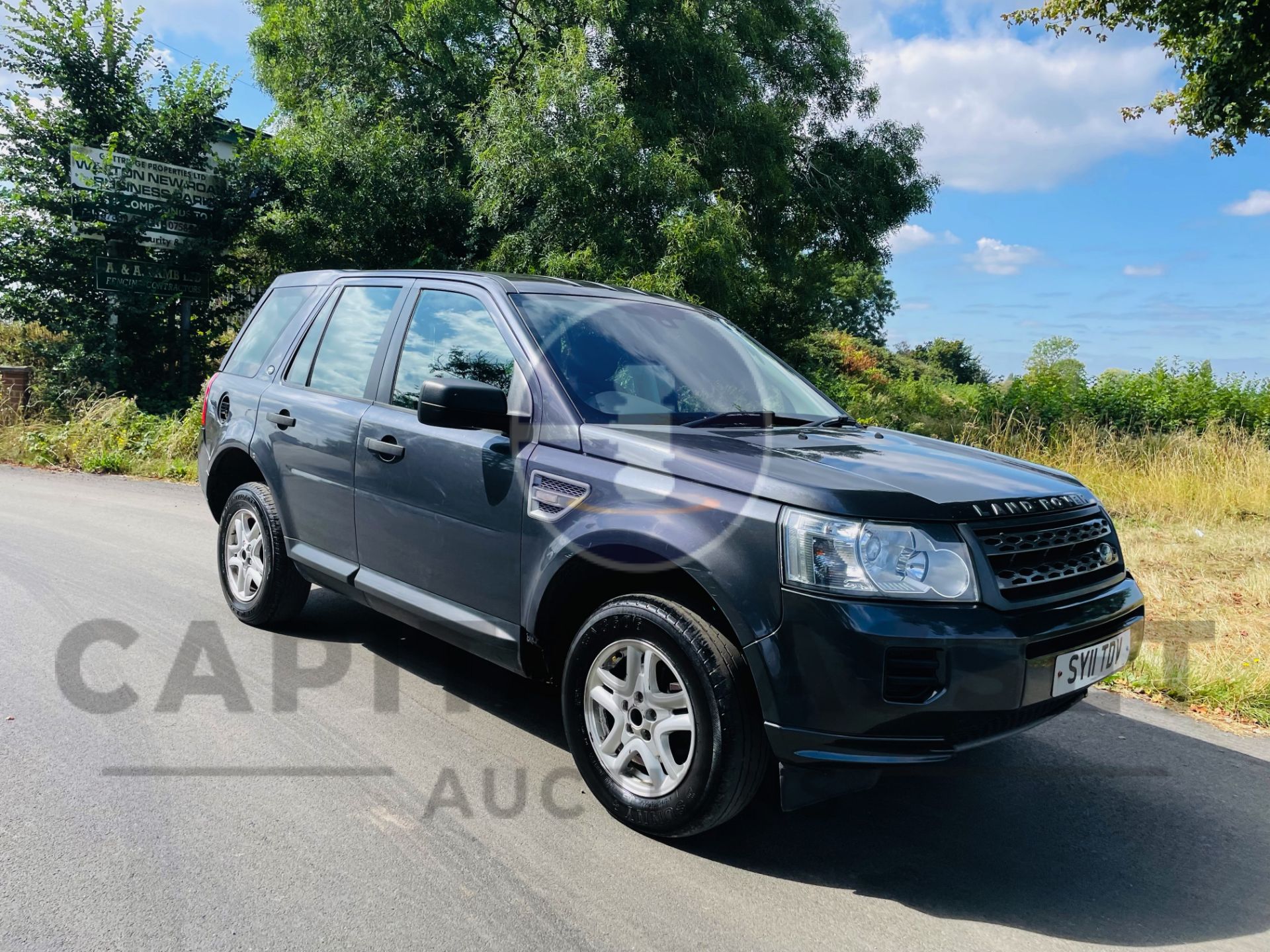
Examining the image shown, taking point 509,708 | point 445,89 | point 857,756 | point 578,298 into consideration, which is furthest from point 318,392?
point 445,89

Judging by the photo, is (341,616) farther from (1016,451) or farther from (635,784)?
(1016,451)

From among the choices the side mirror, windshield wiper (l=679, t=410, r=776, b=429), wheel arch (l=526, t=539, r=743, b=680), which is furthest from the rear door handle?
windshield wiper (l=679, t=410, r=776, b=429)

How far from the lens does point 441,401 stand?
346 cm

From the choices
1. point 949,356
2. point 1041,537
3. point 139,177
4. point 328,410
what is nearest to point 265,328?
point 328,410

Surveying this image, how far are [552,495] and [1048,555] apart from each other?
5.53ft

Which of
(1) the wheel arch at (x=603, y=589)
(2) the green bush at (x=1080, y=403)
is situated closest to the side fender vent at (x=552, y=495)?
(1) the wheel arch at (x=603, y=589)

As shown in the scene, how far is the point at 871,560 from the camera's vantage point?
281 centimetres

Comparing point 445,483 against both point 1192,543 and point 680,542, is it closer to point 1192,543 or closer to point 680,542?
point 680,542

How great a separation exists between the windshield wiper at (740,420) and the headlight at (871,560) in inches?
36.2

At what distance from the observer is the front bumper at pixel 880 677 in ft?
8.99

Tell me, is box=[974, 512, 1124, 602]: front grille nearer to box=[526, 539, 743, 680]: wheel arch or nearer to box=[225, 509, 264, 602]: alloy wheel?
box=[526, 539, 743, 680]: wheel arch

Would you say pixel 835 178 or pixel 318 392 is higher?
pixel 835 178

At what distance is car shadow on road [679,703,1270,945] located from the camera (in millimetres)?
2877

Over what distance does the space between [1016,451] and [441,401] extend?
11.2 metres
